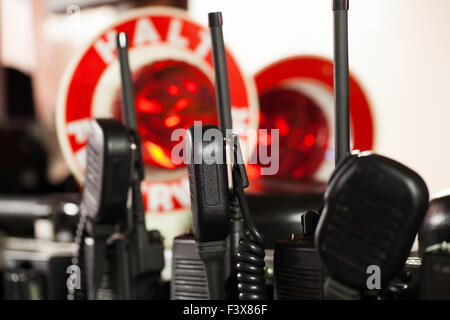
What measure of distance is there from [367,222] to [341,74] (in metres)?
0.21

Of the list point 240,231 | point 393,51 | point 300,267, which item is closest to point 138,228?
point 240,231

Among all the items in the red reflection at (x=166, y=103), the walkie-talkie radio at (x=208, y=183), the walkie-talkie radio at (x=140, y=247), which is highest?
the red reflection at (x=166, y=103)

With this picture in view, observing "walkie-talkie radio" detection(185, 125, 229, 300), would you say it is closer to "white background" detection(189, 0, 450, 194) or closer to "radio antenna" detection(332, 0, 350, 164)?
"radio antenna" detection(332, 0, 350, 164)

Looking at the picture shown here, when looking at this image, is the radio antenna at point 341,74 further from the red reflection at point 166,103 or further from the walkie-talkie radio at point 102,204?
the red reflection at point 166,103

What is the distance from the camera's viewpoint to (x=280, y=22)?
3.70 feet

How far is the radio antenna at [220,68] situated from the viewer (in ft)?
3.12

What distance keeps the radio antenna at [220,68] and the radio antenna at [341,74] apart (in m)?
0.18

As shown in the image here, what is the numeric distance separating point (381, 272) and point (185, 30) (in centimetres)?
73

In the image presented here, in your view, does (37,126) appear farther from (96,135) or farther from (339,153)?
(339,153)

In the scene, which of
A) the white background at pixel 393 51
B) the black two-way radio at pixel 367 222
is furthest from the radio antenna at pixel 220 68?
the black two-way radio at pixel 367 222

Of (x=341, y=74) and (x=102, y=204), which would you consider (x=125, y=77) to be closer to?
(x=102, y=204)

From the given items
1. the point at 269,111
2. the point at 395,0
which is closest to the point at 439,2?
the point at 395,0

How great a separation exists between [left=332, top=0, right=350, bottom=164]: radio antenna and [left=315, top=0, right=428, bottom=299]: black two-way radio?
104mm

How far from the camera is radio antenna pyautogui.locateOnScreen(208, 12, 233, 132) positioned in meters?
0.95
